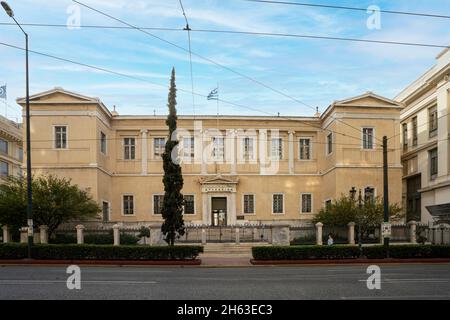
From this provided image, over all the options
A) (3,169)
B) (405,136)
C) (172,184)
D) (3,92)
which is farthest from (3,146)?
(405,136)

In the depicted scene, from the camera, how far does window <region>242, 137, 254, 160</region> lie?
46.6m

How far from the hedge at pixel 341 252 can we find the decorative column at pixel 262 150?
71.4ft

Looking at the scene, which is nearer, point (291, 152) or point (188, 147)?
point (188, 147)

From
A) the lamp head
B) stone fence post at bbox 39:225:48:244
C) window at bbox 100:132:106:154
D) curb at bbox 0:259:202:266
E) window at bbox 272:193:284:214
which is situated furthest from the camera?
window at bbox 272:193:284:214

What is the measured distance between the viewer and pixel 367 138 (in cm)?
4212

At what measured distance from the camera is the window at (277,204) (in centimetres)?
4625

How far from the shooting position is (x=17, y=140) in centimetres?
6856

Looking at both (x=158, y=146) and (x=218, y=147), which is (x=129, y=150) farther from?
(x=218, y=147)

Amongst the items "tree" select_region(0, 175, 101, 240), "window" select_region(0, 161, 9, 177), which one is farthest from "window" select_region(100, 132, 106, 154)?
"window" select_region(0, 161, 9, 177)

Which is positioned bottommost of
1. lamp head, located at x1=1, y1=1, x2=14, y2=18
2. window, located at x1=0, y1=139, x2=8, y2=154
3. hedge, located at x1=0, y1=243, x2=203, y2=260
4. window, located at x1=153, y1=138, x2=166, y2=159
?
hedge, located at x1=0, y1=243, x2=203, y2=260

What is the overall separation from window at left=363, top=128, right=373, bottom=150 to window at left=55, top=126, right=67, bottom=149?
27447 mm

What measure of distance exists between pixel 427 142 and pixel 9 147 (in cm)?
5717

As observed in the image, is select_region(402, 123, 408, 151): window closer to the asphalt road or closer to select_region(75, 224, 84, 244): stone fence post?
select_region(75, 224, 84, 244): stone fence post
